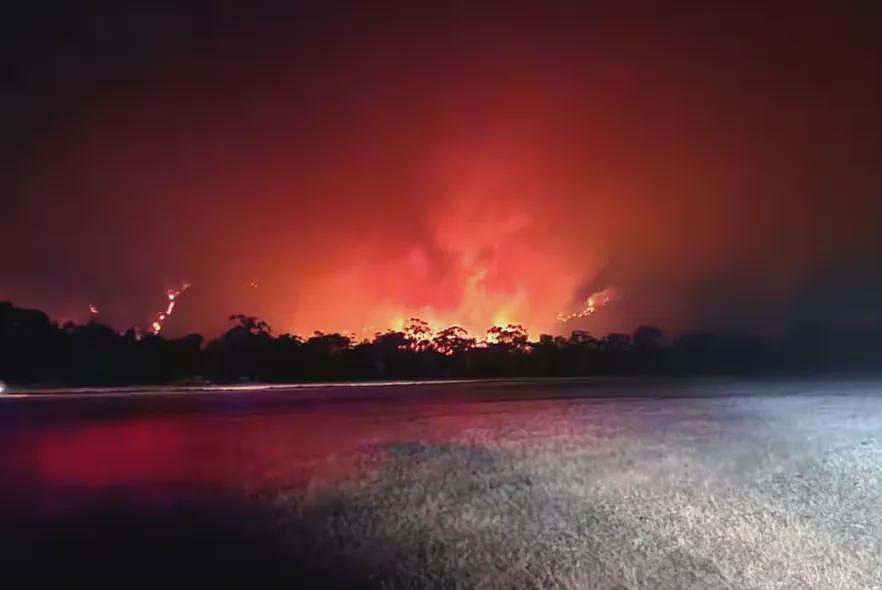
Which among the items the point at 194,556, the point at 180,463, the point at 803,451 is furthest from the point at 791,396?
the point at 194,556

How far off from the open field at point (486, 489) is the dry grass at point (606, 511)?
35mm

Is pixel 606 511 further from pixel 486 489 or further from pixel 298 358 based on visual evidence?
pixel 298 358

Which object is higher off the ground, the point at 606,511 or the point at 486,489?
the point at 486,489

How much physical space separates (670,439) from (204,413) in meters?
10.1

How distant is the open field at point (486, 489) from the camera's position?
9.92 m

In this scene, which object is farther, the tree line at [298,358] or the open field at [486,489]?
the tree line at [298,358]

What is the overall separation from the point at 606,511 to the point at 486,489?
182 cm

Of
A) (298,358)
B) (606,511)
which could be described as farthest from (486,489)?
(298,358)

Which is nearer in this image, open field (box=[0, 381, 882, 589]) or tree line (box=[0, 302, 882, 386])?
open field (box=[0, 381, 882, 589])

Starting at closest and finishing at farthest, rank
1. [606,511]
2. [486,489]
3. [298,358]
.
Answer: [606,511] → [486,489] → [298,358]

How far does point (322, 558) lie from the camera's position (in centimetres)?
979

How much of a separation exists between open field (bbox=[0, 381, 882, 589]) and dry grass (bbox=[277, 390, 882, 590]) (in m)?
0.03

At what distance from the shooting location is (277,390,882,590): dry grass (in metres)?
9.84

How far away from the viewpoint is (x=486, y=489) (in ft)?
40.7
